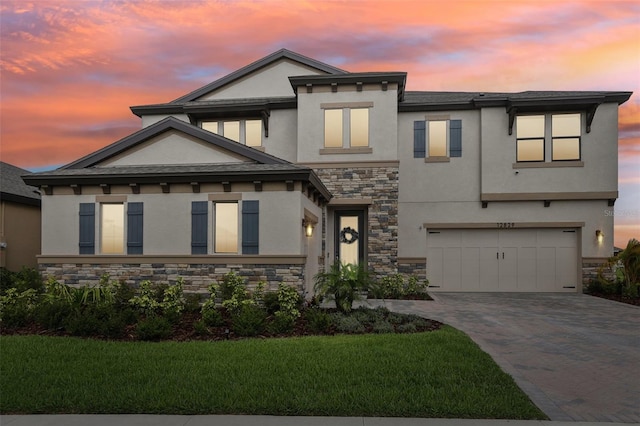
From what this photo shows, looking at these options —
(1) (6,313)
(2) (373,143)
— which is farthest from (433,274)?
(1) (6,313)

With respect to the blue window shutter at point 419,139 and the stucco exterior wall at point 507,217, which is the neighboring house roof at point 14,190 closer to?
the stucco exterior wall at point 507,217

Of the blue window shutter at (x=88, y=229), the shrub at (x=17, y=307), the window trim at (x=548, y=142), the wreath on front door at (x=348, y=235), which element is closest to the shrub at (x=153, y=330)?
the shrub at (x=17, y=307)

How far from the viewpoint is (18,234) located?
1770cm

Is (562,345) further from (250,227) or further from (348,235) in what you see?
(348,235)

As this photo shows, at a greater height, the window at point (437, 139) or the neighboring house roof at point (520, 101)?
the neighboring house roof at point (520, 101)

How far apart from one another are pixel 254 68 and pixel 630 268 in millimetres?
17453

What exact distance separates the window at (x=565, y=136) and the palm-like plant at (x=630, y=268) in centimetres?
401

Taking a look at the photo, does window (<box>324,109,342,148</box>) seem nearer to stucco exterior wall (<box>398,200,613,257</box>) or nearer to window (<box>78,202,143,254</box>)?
stucco exterior wall (<box>398,200,613,257</box>)

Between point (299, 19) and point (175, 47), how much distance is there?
13.4 ft

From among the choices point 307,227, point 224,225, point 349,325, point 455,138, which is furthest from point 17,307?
point 455,138

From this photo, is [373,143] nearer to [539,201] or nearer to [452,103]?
[452,103]

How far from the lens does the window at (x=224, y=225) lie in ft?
41.5

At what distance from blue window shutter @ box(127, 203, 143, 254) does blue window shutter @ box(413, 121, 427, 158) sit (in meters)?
11.0

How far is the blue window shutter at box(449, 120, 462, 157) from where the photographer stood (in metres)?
18.2
